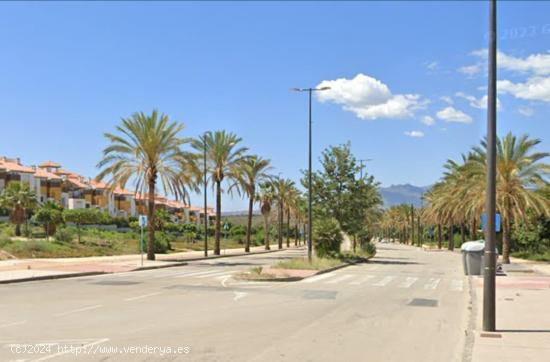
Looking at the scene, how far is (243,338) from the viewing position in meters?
10.3

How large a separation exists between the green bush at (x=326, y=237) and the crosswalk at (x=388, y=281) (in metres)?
8.00

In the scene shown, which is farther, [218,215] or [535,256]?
[218,215]

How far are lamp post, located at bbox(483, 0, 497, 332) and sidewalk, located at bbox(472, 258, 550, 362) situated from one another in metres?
0.45

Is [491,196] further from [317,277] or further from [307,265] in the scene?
[307,265]

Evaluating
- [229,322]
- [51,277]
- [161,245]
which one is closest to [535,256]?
[161,245]

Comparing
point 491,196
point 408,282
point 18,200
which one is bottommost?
point 408,282

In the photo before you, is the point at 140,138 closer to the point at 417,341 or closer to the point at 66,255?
the point at 66,255

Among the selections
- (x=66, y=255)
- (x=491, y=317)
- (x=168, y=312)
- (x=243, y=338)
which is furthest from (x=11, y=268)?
(x=491, y=317)

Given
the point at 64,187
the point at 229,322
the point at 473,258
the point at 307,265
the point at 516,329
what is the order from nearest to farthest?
the point at 516,329, the point at 229,322, the point at 473,258, the point at 307,265, the point at 64,187

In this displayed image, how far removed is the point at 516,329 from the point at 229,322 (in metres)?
5.41

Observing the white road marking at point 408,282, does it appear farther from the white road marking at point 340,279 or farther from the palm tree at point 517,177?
the palm tree at point 517,177

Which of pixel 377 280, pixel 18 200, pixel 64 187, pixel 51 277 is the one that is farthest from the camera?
pixel 64 187

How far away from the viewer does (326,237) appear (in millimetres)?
35219

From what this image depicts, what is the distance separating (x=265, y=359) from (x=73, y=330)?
400 centimetres
